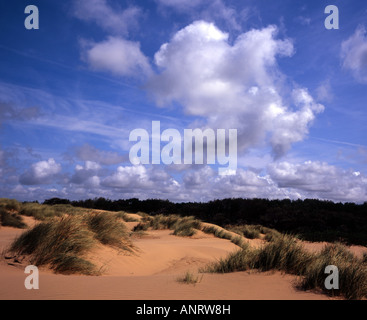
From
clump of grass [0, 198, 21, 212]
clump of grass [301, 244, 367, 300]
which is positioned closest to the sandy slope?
clump of grass [301, 244, 367, 300]

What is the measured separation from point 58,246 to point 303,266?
16.9 ft

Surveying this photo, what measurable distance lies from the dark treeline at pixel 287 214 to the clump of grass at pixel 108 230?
14755mm

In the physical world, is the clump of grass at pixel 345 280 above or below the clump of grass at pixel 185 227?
above

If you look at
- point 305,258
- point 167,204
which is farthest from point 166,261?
point 167,204

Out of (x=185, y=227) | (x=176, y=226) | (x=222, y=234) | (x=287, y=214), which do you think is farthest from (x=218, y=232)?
(x=287, y=214)

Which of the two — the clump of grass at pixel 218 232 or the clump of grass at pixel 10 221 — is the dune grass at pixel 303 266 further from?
the clump of grass at pixel 10 221

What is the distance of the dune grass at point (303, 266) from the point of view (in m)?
4.71

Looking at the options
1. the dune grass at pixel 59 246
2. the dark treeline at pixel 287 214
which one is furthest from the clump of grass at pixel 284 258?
the dark treeline at pixel 287 214

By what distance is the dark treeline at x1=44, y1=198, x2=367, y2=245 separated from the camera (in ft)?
75.9

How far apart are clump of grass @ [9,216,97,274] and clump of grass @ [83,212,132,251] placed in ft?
3.61

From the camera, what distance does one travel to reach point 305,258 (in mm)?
6039

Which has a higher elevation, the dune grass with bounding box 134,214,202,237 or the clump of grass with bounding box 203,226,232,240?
the dune grass with bounding box 134,214,202,237

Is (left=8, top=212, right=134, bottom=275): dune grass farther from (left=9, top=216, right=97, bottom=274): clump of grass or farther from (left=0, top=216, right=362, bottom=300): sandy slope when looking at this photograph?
(left=0, top=216, right=362, bottom=300): sandy slope
